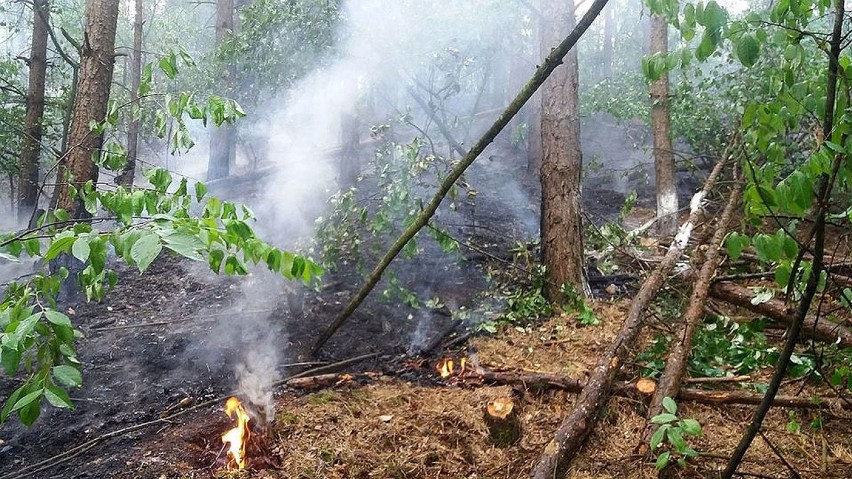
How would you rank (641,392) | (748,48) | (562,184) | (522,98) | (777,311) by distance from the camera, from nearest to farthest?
1. (748,48)
2. (522,98)
3. (641,392)
4. (777,311)
5. (562,184)

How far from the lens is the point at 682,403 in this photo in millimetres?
3613

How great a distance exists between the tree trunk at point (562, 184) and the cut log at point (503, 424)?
2.51 metres

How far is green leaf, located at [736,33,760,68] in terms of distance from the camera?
6.02 feet

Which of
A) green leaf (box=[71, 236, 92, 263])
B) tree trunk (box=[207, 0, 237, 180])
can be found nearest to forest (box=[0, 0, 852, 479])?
green leaf (box=[71, 236, 92, 263])

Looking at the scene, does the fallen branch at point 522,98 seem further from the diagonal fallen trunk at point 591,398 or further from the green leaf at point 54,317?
the green leaf at point 54,317

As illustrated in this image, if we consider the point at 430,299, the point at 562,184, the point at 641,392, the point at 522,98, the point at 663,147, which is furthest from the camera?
the point at 663,147

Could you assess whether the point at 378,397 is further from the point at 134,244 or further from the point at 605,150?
the point at 605,150

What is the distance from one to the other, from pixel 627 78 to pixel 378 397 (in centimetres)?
1227

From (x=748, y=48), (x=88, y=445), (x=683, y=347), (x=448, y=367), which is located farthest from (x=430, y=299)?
(x=748, y=48)

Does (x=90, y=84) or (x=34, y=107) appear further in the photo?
(x=34, y=107)

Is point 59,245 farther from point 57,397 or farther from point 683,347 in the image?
point 683,347

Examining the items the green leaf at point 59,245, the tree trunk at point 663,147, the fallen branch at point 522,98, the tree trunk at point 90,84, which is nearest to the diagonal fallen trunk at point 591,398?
the fallen branch at point 522,98

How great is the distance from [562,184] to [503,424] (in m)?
3.23

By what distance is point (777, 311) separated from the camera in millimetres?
4398
